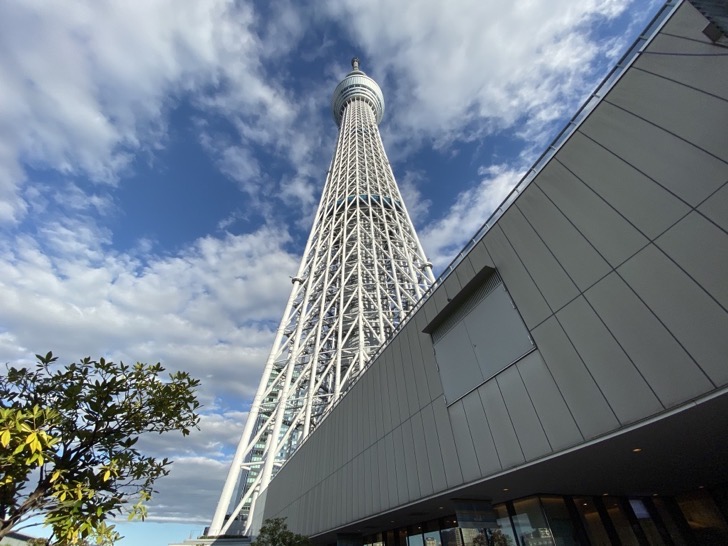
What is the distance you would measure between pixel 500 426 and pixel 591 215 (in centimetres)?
398

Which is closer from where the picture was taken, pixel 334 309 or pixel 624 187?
pixel 624 187

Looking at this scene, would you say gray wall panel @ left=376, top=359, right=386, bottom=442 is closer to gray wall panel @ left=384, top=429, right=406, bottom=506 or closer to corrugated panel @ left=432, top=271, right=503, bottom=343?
gray wall panel @ left=384, top=429, right=406, bottom=506

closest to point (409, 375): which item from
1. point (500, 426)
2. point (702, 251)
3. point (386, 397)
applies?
point (386, 397)

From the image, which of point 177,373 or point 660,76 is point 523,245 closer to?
point 660,76

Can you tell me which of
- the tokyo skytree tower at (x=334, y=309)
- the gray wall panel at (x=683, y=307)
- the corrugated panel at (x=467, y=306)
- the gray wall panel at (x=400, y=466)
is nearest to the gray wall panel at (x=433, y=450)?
the gray wall panel at (x=400, y=466)

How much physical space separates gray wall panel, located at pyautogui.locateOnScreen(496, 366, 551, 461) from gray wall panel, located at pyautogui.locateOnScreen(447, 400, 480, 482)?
1.20 meters

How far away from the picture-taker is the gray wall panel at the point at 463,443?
6605 mm

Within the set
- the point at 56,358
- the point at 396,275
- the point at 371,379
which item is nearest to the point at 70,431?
the point at 56,358

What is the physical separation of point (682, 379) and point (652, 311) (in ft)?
2.84

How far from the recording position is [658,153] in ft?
16.0

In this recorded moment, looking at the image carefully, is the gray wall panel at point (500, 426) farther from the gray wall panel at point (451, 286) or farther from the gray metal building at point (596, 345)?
the gray wall panel at point (451, 286)

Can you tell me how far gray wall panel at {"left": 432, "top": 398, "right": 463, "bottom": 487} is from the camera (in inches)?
275

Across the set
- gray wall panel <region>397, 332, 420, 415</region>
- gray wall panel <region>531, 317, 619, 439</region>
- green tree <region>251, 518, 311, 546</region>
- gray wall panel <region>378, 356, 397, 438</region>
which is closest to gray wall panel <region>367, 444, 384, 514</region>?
gray wall panel <region>378, 356, 397, 438</region>

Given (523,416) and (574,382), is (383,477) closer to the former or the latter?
(523,416)
